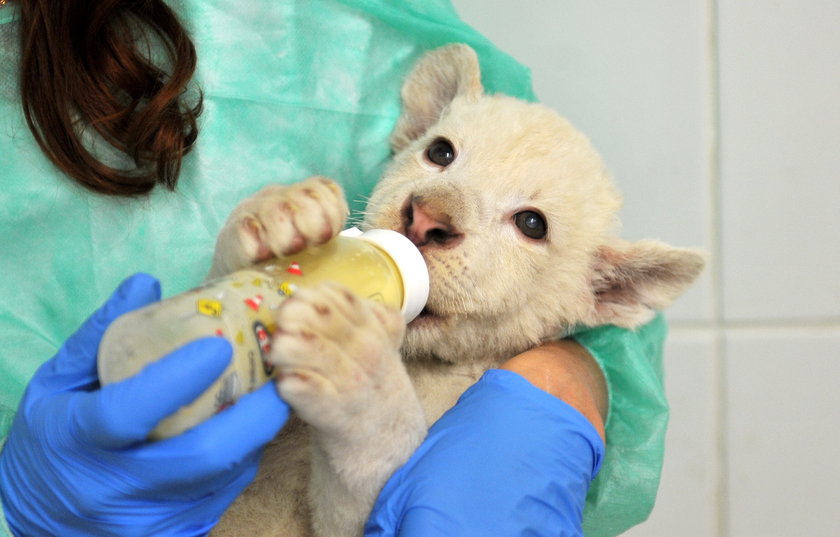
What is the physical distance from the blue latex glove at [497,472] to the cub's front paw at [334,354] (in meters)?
0.14

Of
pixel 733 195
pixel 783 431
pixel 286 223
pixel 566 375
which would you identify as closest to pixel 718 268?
pixel 733 195

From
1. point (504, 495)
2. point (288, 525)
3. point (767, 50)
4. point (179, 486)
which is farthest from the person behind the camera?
point (767, 50)

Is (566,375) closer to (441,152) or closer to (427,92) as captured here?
(441,152)

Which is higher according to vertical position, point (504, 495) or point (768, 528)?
point (504, 495)

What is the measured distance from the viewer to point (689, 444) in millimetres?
1881

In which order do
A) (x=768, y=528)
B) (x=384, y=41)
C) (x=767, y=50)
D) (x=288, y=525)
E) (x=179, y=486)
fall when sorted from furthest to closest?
(x=768, y=528)
(x=767, y=50)
(x=384, y=41)
(x=288, y=525)
(x=179, y=486)

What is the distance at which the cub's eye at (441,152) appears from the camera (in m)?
1.31

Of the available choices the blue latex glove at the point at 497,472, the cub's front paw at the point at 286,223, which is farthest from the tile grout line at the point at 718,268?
the cub's front paw at the point at 286,223

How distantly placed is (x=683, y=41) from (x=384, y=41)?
28.9 inches

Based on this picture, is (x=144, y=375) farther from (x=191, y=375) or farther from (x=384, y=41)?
(x=384, y=41)

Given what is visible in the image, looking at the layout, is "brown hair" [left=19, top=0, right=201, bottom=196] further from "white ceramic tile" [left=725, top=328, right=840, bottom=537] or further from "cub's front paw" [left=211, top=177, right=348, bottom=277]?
"white ceramic tile" [left=725, top=328, right=840, bottom=537]

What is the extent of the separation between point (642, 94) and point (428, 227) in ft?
3.01

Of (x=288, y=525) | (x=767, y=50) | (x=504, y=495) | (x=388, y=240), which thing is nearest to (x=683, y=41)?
(x=767, y=50)

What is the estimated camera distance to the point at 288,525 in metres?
1.12
